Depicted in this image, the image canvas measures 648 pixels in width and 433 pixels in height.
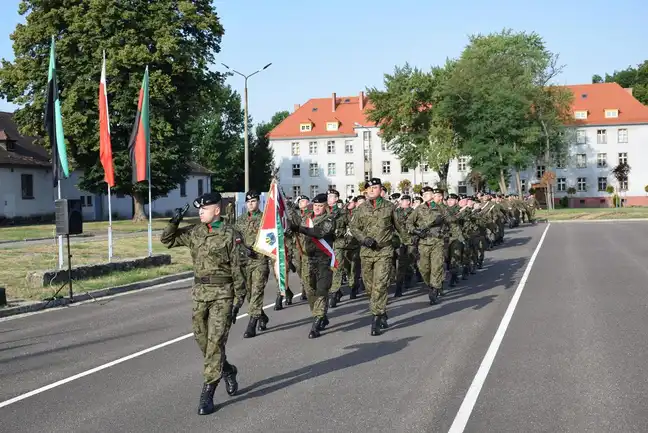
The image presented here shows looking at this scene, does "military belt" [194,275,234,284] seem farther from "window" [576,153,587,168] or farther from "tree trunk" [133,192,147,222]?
"window" [576,153,587,168]

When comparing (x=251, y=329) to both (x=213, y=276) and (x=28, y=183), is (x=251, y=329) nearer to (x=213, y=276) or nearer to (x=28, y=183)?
(x=213, y=276)

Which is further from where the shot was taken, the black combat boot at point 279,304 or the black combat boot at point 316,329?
the black combat boot at point 279,304

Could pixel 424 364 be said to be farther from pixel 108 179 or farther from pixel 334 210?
pixel 108 179

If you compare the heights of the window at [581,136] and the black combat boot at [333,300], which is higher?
the window at [581,136]

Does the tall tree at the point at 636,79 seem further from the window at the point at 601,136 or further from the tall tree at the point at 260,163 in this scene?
the tall tree at the point at 260,163

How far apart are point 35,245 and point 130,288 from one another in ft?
38.1

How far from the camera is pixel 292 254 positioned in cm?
1495

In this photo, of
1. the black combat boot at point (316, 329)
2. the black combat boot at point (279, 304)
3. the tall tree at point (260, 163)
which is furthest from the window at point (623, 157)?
the black combat boot at point (316, 329)

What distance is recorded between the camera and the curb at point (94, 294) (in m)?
13.8

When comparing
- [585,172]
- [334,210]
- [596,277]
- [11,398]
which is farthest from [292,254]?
[585,172]

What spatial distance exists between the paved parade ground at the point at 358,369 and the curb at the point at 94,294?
52 centimetres

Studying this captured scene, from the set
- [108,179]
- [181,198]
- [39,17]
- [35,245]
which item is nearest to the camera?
[108,179]

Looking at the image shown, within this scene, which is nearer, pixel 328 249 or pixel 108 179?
pixel 328 249

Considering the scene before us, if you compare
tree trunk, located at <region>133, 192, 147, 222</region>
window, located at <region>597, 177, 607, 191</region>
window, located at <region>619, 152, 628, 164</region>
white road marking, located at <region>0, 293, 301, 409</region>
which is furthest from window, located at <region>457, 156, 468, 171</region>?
white road marking, located at <region>0, 293, 301, 409</region>
